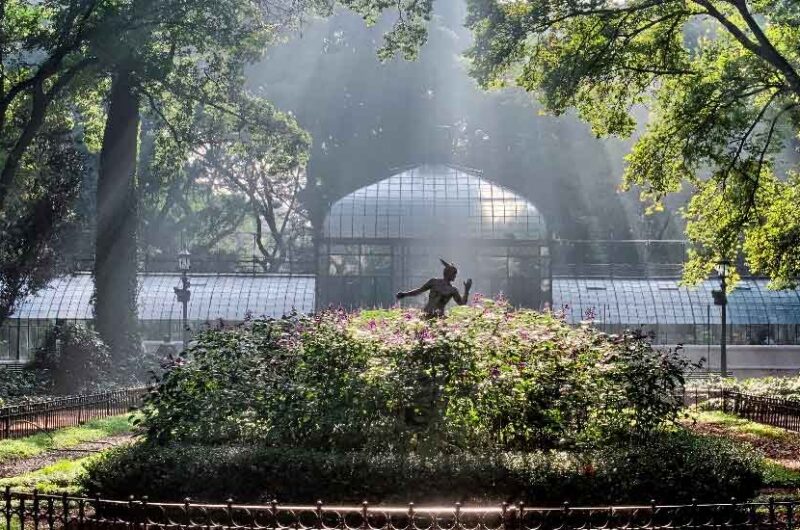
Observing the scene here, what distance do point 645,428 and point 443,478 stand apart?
3.26 meters

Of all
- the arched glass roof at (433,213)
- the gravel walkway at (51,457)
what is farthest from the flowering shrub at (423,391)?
the arched glass roof at (433,213)

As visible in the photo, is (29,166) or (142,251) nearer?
(29,166)

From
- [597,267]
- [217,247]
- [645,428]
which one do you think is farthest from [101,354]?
[217,247]

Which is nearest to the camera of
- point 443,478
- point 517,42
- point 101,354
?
point 443,478

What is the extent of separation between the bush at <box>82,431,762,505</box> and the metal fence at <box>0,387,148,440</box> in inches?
241

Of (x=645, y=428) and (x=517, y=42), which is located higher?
(x=517, y=42)

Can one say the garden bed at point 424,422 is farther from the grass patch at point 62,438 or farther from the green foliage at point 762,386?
the green foliage at point 762,386

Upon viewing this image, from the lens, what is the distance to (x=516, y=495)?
440 inches

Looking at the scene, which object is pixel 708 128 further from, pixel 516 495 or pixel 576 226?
pixel 576 226

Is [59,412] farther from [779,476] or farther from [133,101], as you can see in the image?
[779,476]

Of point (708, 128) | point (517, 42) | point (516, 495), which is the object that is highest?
point (517, 42)

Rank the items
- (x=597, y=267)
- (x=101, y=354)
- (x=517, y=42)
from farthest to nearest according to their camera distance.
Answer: (x=597, y=267), (x=101, y=354), (x=517, y=42)

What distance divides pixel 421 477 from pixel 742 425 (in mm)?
11752

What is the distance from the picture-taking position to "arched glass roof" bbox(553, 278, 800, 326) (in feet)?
131
